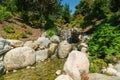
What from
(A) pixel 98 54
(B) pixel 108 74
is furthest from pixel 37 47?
(B) pixel 108 74

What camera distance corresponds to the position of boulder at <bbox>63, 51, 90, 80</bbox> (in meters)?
12.1

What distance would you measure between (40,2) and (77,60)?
75.6 ft

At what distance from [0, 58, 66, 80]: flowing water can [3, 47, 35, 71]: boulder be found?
0.51 metres

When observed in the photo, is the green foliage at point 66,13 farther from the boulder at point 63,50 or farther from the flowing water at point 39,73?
the flowing water at point 39,73

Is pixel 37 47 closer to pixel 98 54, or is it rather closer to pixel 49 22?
pixel 98 54

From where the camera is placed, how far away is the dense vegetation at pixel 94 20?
1595 cm

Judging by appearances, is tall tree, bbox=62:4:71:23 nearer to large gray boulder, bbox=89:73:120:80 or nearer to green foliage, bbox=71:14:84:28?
green foliage, bbox=71:14:84:28

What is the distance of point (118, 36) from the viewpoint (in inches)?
667

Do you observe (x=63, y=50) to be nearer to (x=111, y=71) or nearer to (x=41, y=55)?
(x=41, y=55)

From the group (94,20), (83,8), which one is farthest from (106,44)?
(83,8)

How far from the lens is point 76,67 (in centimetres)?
1238

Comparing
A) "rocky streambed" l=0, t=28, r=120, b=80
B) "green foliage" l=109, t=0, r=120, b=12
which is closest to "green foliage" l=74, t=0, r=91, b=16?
"green foliage" l=109, t=0, r=120, b=12

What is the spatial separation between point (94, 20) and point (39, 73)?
70.8 feet

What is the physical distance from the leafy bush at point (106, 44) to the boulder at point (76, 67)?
309cm
